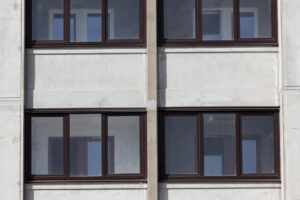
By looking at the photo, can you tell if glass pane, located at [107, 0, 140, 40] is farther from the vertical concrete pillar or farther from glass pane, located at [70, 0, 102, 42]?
the vertical concrete pillar

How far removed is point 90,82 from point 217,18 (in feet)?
12.0

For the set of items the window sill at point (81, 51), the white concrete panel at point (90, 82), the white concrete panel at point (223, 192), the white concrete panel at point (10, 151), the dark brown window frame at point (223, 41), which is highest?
the dark brown window frame at point (223, 41)

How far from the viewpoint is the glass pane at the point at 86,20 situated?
23.1 m

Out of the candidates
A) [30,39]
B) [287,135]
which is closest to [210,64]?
[287,135]

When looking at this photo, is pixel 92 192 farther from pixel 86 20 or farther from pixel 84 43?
pixel 86 20

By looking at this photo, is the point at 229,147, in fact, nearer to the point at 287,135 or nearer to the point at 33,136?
the point at 287,135

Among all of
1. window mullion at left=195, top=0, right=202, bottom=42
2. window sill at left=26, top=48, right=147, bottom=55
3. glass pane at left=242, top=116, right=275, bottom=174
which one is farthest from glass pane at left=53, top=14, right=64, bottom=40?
glass pane at left=242, top=116, right=275, bottom=174

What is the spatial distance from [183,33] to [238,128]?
9.20ft

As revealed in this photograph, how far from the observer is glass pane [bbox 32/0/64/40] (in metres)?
23.2

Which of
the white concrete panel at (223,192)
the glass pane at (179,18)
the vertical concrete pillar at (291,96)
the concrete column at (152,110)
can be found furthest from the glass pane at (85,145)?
the vertical concrete pillar at (291,96)

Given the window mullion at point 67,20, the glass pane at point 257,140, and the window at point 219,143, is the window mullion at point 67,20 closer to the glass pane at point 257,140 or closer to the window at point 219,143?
the window at point 219,143

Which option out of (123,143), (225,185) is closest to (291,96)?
(225,185)

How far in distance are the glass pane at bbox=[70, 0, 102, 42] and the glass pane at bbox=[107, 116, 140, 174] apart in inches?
85.7

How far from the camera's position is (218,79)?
74.5 feet
